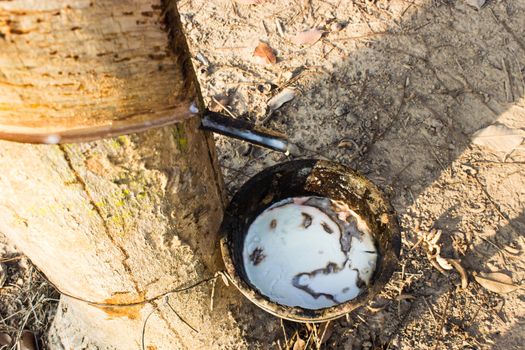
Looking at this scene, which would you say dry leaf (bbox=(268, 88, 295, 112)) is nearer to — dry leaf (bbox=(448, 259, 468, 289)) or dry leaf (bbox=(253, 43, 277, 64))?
dry leaf (bbox=(253, 43, 277, 64))

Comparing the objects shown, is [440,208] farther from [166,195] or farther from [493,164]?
[166,195]

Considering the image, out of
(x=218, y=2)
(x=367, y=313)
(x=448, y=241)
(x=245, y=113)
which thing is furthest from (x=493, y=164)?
(x=218, y=2)

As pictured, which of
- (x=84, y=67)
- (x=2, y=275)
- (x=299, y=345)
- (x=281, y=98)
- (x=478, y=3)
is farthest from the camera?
(x=478, y=3)

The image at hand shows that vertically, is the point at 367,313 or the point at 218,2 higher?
the point at 218,2

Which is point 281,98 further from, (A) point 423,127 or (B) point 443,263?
(B) point 443,263

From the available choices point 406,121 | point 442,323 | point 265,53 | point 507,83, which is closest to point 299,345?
point 442,323

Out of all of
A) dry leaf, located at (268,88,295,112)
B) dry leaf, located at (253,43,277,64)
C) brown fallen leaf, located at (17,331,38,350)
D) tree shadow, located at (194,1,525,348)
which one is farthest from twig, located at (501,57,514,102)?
brown fallen leaf, located at (17,331,38,350)

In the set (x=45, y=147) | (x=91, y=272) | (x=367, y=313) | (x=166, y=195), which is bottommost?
(x=367, y=313)
